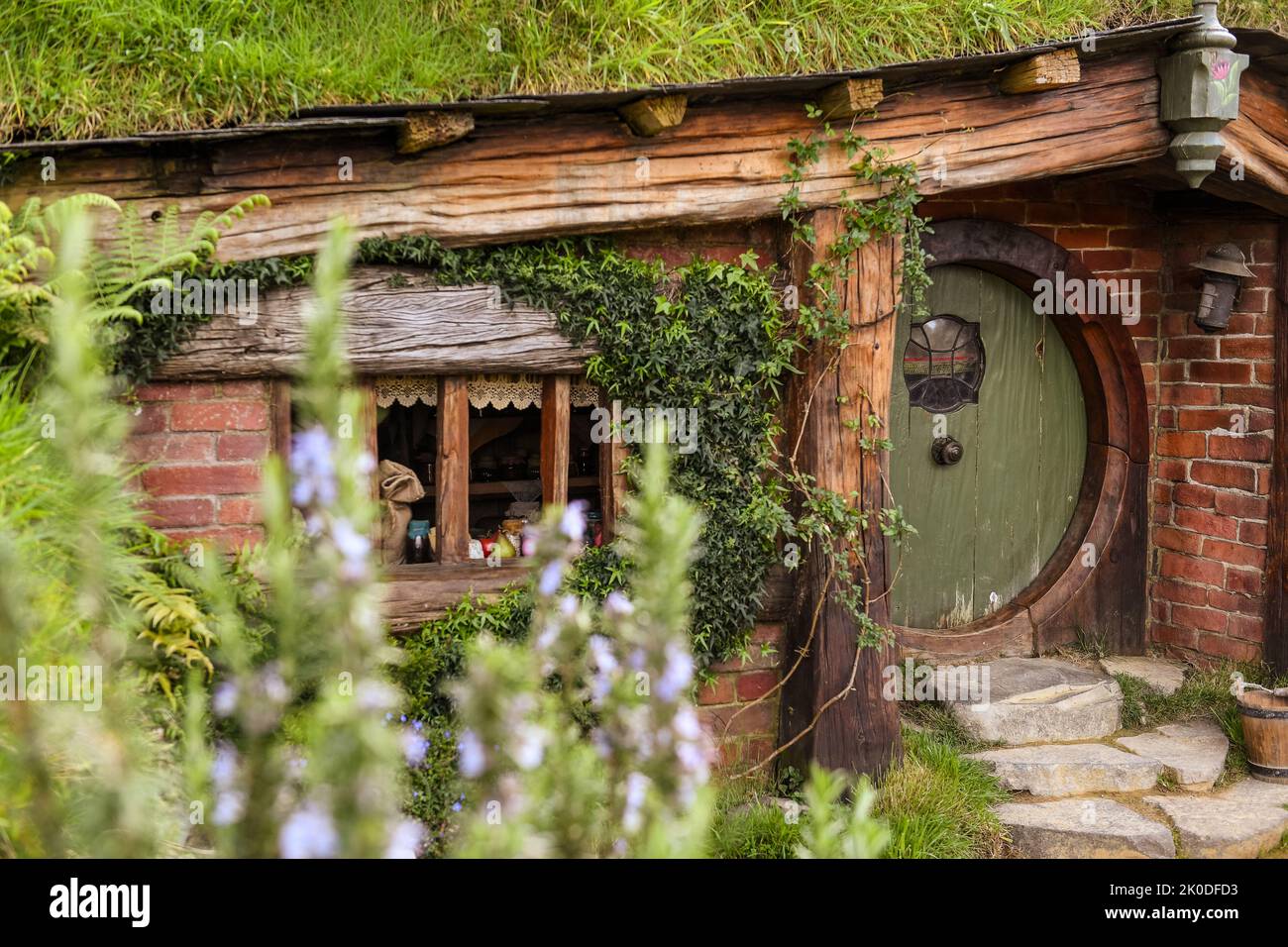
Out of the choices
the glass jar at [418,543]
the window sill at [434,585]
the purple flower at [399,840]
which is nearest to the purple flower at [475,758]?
the purple flower at [399,840]

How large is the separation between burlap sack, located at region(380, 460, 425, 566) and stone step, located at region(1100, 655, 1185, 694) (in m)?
3.72

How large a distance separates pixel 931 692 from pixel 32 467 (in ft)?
13.1

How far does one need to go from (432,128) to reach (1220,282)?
4164mm

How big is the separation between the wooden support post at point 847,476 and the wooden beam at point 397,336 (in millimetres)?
988

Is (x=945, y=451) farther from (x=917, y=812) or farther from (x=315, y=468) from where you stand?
(x=315, y=468)

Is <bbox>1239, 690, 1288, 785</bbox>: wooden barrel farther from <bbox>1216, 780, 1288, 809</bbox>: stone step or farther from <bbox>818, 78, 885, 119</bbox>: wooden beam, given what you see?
<bbox>818, 78, 885, 119</bbox>: wooden beam

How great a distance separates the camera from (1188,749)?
5336mm

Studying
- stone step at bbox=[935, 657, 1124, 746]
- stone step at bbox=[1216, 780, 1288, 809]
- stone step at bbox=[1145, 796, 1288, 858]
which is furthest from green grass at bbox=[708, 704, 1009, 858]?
stone step at bbox=[1216, 780, 1288, 809]

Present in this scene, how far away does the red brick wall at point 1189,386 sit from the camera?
18.9 feet

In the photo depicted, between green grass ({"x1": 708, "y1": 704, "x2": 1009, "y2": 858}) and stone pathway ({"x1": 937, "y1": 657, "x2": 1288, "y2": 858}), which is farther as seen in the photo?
stone pathway ({"x1": 937, "y1": 657, "x2": 1288, "y2": 858})

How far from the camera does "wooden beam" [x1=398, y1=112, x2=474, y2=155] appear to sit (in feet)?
12.6

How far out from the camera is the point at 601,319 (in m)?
4.40

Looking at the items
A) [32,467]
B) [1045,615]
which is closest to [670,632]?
[32,467]

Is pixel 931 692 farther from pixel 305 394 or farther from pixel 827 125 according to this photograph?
pixel 305 394
